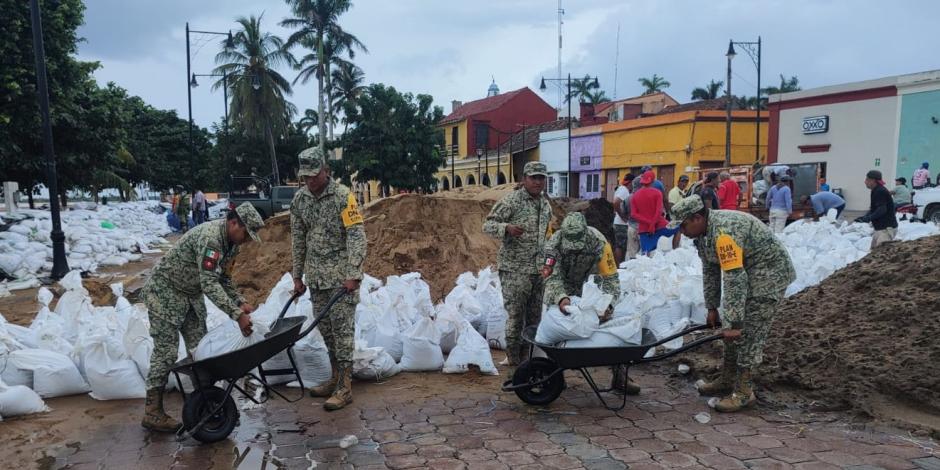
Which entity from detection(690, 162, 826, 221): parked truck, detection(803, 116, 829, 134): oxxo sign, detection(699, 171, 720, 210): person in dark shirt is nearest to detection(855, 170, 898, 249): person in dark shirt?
detection(699, 171, 720, 210): person in dark shirt

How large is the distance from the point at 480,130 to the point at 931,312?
3486cm

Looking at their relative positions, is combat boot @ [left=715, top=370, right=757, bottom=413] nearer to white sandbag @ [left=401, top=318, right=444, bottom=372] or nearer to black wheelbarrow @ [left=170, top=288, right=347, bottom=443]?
white sandbag @ [left=401, top=318, right=444, bottom=372]

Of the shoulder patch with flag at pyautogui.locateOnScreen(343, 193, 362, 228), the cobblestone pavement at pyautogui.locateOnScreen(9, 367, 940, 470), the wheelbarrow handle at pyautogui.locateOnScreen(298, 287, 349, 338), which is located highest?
the shoulder patch with flag at pyautogui.locateOnScreen(343, 193, 362, 228)

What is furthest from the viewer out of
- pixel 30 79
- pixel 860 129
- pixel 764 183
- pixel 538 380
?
pixel 860 129

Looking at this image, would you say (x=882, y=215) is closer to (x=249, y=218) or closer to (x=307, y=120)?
(x=249, y=218)

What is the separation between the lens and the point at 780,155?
23109 mm

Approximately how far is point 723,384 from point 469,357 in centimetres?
182

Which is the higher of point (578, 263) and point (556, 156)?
point (556, 156)

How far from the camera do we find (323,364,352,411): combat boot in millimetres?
4066

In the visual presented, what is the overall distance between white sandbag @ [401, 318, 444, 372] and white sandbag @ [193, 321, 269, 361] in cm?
147

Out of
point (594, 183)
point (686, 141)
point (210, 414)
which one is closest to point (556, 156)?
point (594, 183)

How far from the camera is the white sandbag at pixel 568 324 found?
3.74m

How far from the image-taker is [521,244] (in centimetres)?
449

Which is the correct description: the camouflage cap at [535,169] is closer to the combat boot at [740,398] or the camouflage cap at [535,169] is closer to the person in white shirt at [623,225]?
the combat boot at [740,398]
